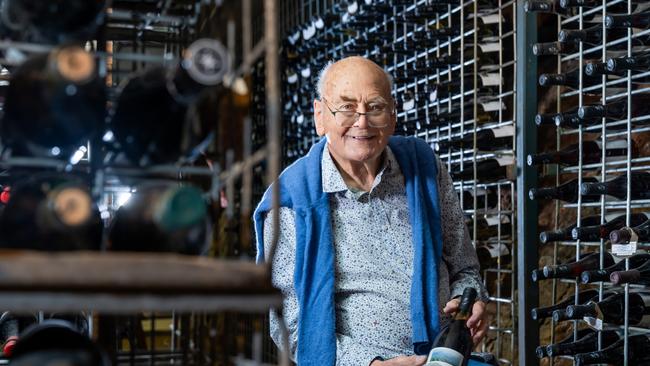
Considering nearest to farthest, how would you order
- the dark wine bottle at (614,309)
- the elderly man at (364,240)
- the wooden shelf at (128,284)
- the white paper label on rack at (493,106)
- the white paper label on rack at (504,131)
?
1. the wooden shelf at (128,284)
2. the elderly man at (364,240)
3. the dark wine bottle at (614,309)
4. the white paper label on rack at (504,131)
5. the white paper label on rack at (493,106)

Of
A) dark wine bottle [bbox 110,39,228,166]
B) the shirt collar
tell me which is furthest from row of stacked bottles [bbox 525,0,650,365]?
dark wine bottle [bbox 110,39,228,166]

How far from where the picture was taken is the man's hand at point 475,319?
201 centimetres

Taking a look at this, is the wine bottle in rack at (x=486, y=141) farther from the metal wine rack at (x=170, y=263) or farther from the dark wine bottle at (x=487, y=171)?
the metal wine rack at (x=170, y=263)

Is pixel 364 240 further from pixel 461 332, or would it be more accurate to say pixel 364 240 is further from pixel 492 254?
pixel 492 254

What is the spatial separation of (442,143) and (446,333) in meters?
1.02

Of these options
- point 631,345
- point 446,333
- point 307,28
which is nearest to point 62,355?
point 446,333

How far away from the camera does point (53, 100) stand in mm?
761

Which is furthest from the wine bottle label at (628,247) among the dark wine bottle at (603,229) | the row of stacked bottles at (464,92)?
the row of stacked bottles at (464,92)

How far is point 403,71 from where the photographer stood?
3.20m

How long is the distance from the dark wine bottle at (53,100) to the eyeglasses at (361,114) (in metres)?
1.35

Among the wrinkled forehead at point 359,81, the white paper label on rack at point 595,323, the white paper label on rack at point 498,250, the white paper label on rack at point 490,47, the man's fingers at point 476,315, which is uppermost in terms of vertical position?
the white paper label on rack at point 490,47

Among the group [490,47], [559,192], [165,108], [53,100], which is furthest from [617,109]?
[53,100]

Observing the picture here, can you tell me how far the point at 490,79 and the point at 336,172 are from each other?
0.87 m

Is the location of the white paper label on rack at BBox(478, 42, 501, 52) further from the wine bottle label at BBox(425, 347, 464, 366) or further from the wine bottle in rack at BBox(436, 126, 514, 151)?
the wine bottle label at BBox(425, 347, 464, 366)
